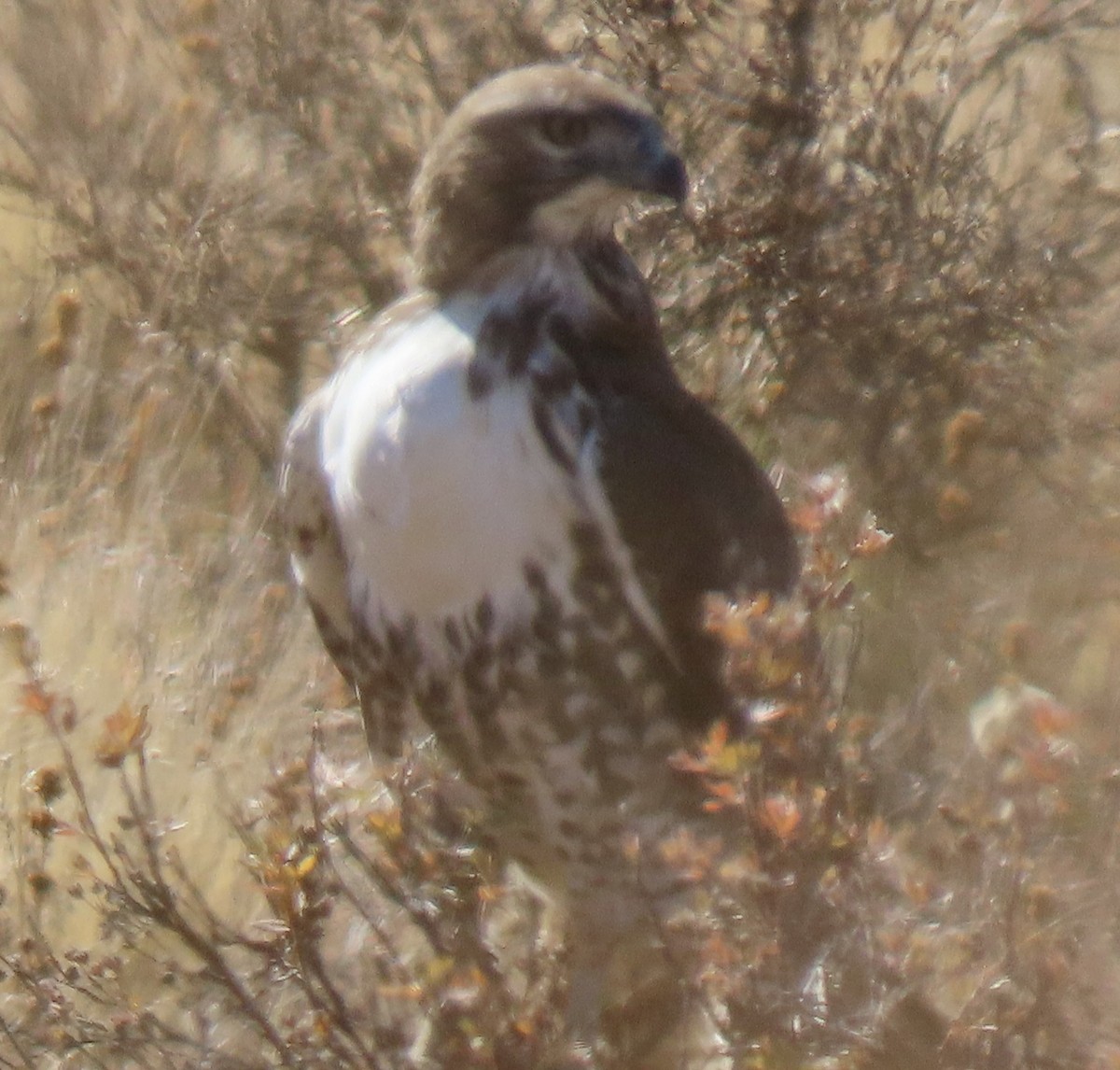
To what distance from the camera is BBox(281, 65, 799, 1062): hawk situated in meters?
3.11

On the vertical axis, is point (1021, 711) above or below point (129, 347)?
below

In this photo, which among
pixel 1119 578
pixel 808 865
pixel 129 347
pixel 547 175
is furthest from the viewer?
pixel 129 347

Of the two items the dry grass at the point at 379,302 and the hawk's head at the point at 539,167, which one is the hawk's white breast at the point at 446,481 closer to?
the hawk's head at the point at 539,167

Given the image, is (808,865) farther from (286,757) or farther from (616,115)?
(616,115)

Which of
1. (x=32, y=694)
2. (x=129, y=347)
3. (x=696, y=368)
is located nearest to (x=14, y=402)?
(x=129, y=347)

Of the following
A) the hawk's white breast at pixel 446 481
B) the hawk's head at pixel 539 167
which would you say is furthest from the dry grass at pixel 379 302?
the hawk's head at pixel 539 167

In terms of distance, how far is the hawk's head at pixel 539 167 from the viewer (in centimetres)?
317

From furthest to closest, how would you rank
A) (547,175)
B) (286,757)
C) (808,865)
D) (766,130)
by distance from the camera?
(766,130) → (547,175) → (286,757) → (808,865)

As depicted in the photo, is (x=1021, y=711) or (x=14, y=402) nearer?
(x=1021, y=711)

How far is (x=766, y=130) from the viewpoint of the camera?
15.4 ft

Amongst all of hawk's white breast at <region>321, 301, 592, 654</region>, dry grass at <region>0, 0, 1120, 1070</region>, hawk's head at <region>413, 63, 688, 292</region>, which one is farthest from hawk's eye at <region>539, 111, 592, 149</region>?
dry grass at <region>0, 0, 1120, 1070</region>

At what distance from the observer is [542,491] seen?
3.09m

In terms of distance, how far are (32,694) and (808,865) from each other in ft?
3.44

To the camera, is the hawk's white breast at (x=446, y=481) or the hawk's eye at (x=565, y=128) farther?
the hawk's eye at (x=565, y=128)
